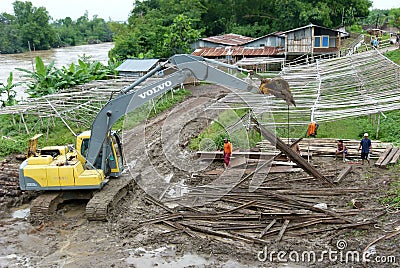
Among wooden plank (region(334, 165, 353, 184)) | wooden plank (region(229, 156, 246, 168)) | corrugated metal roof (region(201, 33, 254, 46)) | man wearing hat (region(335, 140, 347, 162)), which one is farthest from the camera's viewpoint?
corrugated metal roof (region(201, 33, 254, 46))

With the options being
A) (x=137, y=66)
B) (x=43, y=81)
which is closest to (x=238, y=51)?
(x=137, y=66)

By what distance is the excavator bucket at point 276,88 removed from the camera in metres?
11.5

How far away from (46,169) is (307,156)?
849cm

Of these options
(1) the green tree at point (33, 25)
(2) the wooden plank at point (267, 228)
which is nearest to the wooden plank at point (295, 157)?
(2) the wooden plank at point (267, 228)

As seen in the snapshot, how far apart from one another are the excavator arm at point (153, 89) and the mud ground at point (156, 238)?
220cm

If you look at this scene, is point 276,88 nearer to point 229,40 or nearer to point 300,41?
point 300,41

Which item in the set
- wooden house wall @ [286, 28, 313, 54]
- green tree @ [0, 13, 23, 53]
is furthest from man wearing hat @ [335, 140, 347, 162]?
green tree @ [0, 13, 23, 53]

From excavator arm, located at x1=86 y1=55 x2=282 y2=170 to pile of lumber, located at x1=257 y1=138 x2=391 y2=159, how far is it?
174 inches

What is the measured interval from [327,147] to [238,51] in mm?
22124

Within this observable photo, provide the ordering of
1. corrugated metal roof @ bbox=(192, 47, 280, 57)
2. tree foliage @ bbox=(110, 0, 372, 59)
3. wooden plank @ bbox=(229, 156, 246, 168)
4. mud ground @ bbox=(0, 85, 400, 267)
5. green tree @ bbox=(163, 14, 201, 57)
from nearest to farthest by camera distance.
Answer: mud ground @ bbox=(0, 85, 400, 267), wooden plank @ bbox=(229, 156, 246, 168), corrugated metal roof @ bbox=(192, 47, 280, 57), green tree @ bbox=(163, 14, 201, 57), tree foliage @ bbox=(110, 0, 372, 59)

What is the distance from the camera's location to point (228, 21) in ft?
168

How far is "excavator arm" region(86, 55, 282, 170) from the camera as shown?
11.8 m

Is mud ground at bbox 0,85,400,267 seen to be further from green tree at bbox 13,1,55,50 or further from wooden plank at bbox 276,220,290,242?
green tree at bbox 13,1,55,50

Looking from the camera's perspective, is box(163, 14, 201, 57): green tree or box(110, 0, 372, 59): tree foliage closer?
box(163, 14, 201, 57): green tree
